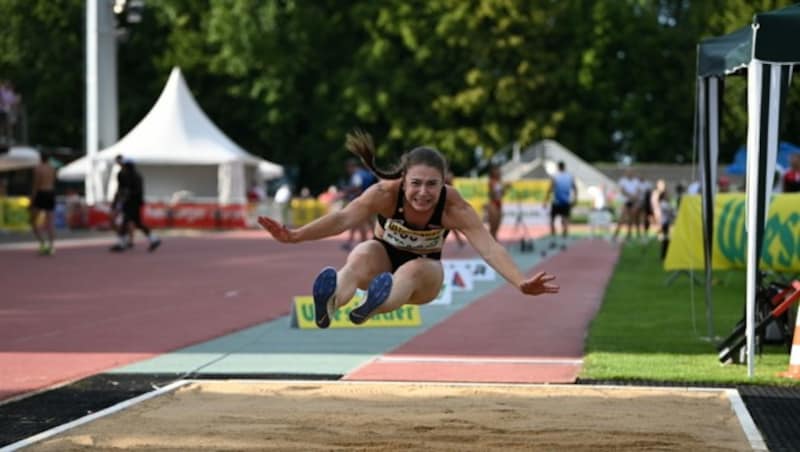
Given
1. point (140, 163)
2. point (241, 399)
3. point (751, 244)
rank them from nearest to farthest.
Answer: point (241, 399)
point (751, 244)
point (140, 163)

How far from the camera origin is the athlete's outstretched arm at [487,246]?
802 cm

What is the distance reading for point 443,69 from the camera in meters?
68.7

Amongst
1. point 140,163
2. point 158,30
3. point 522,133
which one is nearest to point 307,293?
point 140,163

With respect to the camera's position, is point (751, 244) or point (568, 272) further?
point (568, 272)

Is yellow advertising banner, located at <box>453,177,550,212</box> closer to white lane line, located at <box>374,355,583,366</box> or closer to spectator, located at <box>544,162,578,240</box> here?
spectator, located at <box>544,162,578,240</box>

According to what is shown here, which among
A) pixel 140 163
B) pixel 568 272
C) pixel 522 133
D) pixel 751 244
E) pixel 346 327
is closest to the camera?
pixel 751 244

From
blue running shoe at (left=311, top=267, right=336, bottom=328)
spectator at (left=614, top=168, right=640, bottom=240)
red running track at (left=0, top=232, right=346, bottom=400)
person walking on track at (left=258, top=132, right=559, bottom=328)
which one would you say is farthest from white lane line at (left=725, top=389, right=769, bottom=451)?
spectator at (left=614, top=168, right=640, bottom=240)

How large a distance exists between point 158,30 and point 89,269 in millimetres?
47985

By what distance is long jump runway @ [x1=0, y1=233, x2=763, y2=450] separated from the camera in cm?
812

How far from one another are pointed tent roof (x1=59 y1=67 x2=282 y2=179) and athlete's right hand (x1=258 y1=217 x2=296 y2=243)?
124 ft

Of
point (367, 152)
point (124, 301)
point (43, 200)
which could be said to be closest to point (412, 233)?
point (367, 152)

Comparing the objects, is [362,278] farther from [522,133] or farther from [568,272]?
[522,133]

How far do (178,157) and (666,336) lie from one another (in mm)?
33787

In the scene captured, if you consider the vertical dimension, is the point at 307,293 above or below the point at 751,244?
below
